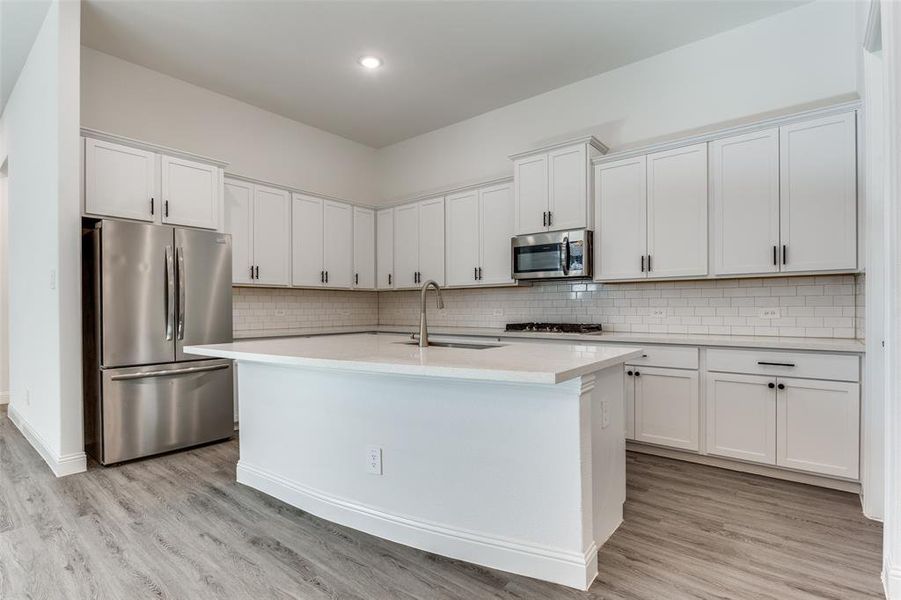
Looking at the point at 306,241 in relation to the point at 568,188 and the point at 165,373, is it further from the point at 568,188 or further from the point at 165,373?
the point at 568,188

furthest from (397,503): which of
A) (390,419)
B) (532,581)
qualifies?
(532,581)

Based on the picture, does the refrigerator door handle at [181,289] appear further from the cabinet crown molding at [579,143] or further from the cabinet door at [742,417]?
the cabinet door at [742,417]

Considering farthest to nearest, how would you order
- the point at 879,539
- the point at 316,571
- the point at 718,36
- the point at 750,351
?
the point at 718,36 < the point at 750,351 < the point at 879,539 < the point at 316,571

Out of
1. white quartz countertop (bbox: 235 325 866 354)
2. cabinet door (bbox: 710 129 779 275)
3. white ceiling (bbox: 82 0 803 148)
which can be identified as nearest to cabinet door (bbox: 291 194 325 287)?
white quartz countertop (bbox: 235 325 866 354)

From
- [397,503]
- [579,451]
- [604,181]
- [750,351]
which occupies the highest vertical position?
[604,181]

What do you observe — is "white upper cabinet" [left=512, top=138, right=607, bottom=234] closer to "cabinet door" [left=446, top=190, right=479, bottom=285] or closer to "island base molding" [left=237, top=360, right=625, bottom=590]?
"cabinet door" [left=446, top=190, right=479, bottom=285]

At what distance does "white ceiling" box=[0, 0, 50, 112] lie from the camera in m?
3.31

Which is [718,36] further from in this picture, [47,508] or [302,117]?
[47,508]

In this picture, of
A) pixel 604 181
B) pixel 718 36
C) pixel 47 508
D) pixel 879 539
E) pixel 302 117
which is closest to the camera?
pixel 879 539

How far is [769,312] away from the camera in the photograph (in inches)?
136

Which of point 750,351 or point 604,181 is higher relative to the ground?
point 604,181

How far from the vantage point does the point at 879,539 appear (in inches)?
88.4

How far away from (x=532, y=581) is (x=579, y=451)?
1.94 ft

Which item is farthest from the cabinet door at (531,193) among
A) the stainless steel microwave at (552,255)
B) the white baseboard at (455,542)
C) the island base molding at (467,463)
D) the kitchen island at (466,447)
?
the white baseboard at (455,542)
